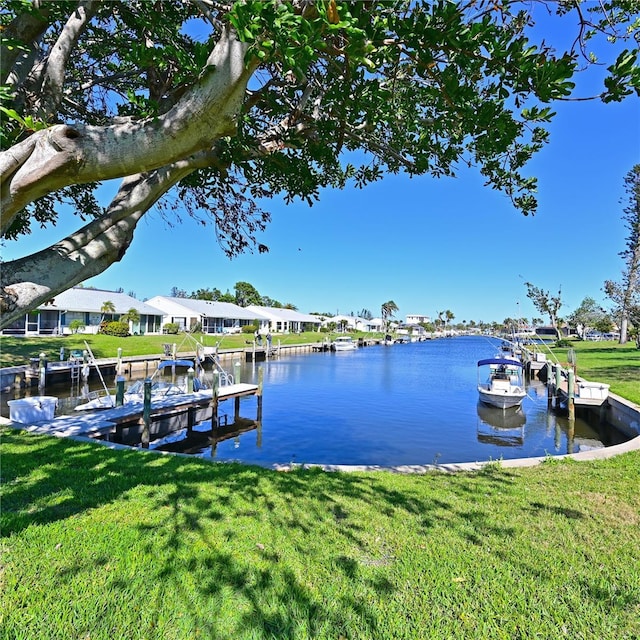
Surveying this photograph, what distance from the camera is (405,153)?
671cm

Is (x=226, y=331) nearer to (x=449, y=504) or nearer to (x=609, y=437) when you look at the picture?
(x=609, y=437)

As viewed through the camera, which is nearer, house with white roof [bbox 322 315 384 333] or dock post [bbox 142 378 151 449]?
dock post [bbox 142 378 151 449]

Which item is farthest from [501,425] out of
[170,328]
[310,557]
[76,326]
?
[170,328]

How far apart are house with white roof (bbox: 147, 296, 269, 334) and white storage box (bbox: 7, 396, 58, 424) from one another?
1749 inches

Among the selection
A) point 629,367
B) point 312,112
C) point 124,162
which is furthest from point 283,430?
point 629,367

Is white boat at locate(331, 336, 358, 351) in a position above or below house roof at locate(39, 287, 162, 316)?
below

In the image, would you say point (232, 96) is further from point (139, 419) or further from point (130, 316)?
point (130, 316)

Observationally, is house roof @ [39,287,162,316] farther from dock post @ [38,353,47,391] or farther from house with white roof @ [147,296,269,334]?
dock post @ [38,353,47,391]

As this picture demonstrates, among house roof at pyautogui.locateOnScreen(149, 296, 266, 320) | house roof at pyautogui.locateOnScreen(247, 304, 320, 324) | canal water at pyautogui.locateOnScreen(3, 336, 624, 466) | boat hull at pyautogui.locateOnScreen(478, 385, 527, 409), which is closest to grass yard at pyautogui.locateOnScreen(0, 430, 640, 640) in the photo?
canal water at pyautogui.locateOnScreen(3, 336, 624, 466)

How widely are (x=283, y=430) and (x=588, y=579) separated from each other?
44.6 feet

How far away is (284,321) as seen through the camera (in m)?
85.8

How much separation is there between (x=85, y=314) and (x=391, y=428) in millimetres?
37538

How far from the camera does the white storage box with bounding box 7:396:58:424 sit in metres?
10.9

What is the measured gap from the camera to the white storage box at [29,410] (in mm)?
10891
